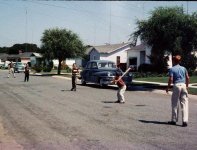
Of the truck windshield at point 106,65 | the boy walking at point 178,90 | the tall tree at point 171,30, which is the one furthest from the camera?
the truck windshield at point 106,65

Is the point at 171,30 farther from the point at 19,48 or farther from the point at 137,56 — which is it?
the point at 19,48

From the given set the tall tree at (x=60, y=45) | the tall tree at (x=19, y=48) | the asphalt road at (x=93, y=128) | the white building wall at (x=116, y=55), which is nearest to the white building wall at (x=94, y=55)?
the white building wall at (x=116, y=55)

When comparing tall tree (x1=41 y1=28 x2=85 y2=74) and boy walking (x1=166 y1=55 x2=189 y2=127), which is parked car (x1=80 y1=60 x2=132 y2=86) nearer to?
boy walking (x1=166 y1=55 x2=189 y2=127)

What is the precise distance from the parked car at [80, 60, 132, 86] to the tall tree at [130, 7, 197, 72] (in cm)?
275

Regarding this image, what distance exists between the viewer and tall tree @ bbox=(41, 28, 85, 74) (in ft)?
170

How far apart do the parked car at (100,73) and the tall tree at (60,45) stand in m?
23.2

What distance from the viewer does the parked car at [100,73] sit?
25781 millimetres

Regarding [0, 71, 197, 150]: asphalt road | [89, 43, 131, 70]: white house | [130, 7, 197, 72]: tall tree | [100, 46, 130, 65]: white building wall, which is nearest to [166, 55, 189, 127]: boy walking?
[0, 71, 197, 150]: asphalt road

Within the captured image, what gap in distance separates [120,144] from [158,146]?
77cm

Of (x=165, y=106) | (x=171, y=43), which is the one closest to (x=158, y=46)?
(x=171, y=43)

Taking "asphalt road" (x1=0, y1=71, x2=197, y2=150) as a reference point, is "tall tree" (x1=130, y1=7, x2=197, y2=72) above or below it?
above

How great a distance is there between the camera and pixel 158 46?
2519 cm

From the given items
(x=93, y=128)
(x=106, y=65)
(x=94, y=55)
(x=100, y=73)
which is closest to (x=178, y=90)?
(x=93, y=128)

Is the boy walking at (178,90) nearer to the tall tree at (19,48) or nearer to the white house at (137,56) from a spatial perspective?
the white house at (137,56)
